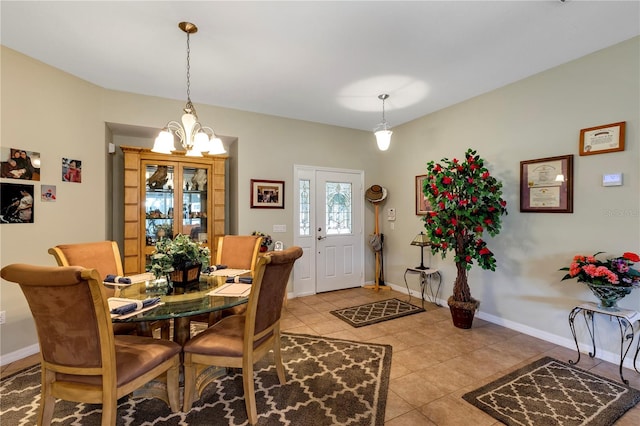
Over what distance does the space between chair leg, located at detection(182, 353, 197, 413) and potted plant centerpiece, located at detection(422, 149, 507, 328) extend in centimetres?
260

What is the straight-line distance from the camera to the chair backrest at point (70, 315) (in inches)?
53.9

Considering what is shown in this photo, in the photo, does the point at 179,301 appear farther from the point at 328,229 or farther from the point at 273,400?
the point at 328,229

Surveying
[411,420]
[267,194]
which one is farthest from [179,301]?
[267,194]

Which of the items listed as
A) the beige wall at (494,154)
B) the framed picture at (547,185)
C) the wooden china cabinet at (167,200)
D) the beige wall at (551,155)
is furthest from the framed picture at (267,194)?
the framed picture at (547,185)

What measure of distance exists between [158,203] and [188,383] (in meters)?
2.54

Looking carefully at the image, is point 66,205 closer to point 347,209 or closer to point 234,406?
point 234,406

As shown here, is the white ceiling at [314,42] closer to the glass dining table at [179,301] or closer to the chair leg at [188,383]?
the glass dining table at [179,301]

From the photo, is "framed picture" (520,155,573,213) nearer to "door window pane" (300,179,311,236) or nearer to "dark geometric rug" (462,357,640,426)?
"dark geometric rug" (462,357,640,426)

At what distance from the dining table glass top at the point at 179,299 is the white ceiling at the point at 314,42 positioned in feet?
6.59

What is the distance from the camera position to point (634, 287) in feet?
7.71

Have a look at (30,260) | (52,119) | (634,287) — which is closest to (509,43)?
(634,287)

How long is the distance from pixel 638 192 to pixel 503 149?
123cm

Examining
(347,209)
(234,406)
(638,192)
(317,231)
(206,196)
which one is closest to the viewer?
(234,406)

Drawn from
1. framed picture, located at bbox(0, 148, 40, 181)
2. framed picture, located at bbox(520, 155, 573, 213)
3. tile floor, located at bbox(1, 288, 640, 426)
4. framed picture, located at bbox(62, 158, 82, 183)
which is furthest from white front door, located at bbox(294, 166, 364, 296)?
framed picture, located at bbox(0, 148, 40, 181)
